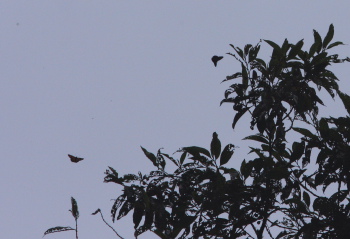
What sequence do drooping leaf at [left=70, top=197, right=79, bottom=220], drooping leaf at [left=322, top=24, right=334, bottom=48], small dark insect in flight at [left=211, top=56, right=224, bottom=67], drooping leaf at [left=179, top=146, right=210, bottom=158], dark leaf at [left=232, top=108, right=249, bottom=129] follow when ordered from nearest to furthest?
1. drooping leaf at [left=70, top=197, right=79, bottom=220]
2. drooping leaf at [left=179, top=146, right=210, bottom=158]
3. dark leaf at [left=232, top=108, right=249, bottom=129]
4. drooping leaf at [left=322, top=24, right=334, bottom=48]
5. small dark insect in flight at [left=211, top=56, right=224, bottom=67]

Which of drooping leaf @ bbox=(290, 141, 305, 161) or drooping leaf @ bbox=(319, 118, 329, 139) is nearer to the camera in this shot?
drooping leaf @ bbox=(319, 118, 329, 139)

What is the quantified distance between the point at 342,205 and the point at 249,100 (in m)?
0.94

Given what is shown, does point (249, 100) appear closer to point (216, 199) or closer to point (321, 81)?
point (321, 81)

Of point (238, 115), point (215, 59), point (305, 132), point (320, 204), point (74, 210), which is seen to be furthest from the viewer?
point (215, 59)

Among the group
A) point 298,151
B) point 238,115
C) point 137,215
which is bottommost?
point 137,215

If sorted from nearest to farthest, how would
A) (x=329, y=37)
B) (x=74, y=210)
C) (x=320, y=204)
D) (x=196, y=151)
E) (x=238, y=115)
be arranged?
(x=74, y=210) → (x=320, y=204) → (x=196, y=151) → (x=238, y=115) → (x=329, y=37)

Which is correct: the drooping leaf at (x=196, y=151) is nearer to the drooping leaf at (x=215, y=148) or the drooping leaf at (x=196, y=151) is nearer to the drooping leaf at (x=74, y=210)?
the drooping leaf at (x=215, y=148)

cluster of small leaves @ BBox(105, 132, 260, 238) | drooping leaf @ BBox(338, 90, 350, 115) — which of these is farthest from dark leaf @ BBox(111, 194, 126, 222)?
drooping leaf @ BBox(338, 90, 350, 115)

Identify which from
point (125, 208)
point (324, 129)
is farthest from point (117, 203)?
point (324, 129)

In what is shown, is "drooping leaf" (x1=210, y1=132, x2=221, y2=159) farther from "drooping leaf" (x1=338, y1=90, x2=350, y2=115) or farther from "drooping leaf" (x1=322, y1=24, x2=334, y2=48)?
"drooping leaf" (x1=322, y1=24, x2=334, y2=48)

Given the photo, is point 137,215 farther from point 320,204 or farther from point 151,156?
point 320,204

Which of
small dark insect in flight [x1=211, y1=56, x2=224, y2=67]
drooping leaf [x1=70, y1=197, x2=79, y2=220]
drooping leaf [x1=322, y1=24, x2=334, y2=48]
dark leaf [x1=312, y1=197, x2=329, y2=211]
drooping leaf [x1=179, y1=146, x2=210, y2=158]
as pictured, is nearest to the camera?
drooping leaf [x1=70, y1=197, x2=79, y2=220]

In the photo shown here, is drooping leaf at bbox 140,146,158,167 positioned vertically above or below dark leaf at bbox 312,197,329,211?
above

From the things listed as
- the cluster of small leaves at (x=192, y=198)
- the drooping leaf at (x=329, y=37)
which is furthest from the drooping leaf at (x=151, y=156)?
the drooping leaf at (x=329, y=37)
